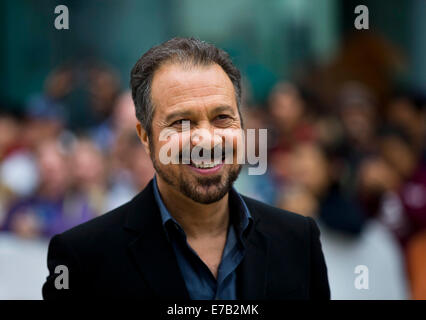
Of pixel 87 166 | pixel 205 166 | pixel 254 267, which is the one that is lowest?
pixel 254 267

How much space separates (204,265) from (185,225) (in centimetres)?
16

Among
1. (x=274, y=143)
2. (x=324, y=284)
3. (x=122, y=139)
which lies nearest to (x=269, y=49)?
(x=274, y=143)

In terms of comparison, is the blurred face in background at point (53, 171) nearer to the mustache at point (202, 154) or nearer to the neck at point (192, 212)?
the neck at point (192, 212)

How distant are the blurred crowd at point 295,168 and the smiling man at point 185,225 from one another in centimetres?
198

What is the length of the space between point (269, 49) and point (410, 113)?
2461 mm

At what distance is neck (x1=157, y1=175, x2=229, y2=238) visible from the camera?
2289mm

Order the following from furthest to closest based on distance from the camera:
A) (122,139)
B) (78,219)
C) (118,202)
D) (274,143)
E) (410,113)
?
(410,113) → (274,143) → (122,139) → (118,202) → (78,219)

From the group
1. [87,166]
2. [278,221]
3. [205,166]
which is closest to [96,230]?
[205,166]

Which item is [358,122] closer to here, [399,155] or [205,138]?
[399,155]

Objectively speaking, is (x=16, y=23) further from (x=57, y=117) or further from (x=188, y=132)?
(x=188, y=132)

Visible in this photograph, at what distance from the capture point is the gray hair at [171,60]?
2.18 metres

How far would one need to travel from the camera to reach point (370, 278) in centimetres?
474

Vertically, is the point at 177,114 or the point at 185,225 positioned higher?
the point at 177,114

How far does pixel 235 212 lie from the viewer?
237 cm
